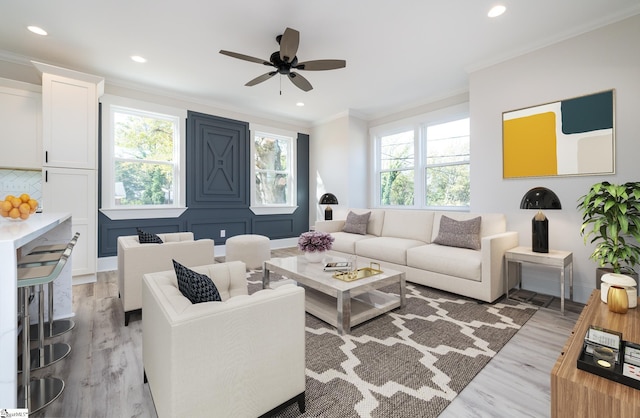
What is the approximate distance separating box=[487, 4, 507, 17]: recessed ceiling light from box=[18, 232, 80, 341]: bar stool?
3.89 meters

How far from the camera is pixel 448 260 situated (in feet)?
9.89

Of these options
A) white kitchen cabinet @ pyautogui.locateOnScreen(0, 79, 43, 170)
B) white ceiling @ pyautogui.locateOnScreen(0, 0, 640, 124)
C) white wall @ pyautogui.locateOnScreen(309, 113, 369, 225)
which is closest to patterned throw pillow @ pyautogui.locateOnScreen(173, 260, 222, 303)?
white ceiling @ pyautogui.locateOnScreen(0, 0, 640, 124)

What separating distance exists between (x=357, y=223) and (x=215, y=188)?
267 centimetres

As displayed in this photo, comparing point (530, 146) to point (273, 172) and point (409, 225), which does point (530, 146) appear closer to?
point (409, 225)

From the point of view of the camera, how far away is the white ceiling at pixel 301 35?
8.30 ft

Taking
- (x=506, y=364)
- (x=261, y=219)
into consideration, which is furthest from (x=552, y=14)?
(x=261, y=219)

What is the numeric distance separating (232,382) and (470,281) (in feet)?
8.45

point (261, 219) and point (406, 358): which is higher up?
point (261, 219)

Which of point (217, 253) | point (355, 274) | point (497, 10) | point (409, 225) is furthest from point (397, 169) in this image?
point (217, 253)

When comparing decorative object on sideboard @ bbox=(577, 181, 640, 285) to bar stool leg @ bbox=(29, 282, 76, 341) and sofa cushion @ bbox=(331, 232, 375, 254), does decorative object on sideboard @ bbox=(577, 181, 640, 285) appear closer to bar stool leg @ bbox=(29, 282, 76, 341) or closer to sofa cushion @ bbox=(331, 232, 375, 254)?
sofa cushion @ bbox=(331, 232, 375, 254)

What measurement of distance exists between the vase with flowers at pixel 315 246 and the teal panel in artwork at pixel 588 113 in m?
2.83

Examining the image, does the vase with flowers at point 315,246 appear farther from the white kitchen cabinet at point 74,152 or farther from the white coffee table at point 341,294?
the white kitchen cabinet at point 74,152

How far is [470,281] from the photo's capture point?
2842mm

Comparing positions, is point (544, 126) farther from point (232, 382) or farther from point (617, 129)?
point (232, 382)
